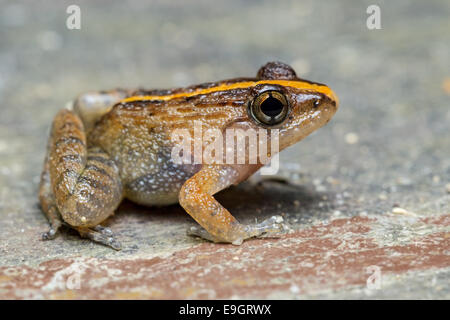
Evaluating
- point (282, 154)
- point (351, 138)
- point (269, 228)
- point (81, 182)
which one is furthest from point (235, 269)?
point (351, 138)

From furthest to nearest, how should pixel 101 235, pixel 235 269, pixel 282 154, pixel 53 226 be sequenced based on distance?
pixel 282 154, pixel 53 226, pixel 101 235, pixel 235 269

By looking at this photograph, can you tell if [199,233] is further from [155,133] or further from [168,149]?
[155,133]

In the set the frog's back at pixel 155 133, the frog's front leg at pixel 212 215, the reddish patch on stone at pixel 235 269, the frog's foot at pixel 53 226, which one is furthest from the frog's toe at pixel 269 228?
the frog's foot at pixel 53 226

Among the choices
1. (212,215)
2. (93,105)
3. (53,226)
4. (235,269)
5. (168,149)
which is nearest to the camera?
(235,269)

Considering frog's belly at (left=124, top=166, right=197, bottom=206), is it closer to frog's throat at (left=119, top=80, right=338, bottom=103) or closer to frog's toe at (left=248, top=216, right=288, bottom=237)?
frog's throat at (left=119, top=80, right=338, bottom=103)
